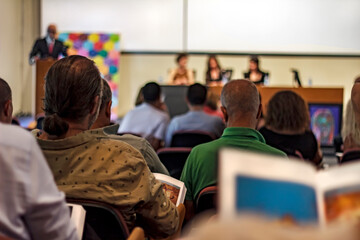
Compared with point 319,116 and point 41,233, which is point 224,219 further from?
point 319,116

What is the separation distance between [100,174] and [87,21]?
924 centimetres

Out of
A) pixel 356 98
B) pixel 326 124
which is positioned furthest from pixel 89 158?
pixel 326 124

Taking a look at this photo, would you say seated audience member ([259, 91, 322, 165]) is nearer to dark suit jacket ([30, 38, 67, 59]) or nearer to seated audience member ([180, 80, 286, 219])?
seated audience member ([180, 80, 286, 219])

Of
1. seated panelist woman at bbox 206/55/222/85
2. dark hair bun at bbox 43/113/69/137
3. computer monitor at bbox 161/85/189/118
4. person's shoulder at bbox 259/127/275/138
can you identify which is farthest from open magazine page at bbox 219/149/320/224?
seated panelist woman at bbox 206/55/222/85

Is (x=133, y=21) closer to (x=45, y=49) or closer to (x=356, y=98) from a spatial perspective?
(x=45, y=49)

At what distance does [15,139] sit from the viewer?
3.40ft

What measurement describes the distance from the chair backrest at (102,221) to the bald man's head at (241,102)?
3.28 feet

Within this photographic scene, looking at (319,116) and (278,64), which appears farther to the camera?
(278,64)

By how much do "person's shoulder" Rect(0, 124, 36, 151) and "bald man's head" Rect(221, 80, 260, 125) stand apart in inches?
56.8

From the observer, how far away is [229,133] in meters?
2.30

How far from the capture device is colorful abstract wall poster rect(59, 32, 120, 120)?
9.87 meters

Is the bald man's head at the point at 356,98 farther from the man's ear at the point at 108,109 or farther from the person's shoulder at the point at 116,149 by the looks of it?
the person's shoulder at the point at 116,149

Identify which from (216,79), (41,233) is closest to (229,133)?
(41,233)

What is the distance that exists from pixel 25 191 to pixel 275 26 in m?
9.62
